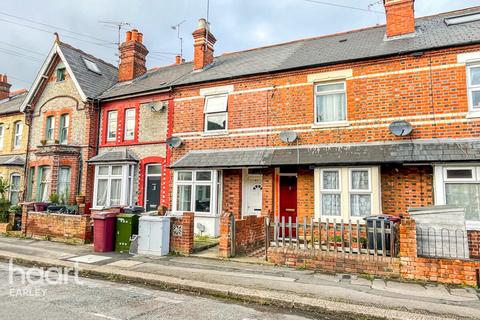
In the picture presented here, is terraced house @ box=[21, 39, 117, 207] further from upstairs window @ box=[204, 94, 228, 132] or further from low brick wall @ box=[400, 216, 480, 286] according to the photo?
low brick wall @ box=[400, 216, 480, 286]

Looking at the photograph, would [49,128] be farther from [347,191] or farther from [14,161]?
[347,191]

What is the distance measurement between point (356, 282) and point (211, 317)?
3.37 meters

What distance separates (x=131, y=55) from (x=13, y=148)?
976cm

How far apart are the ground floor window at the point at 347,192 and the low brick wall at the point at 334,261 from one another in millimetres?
2678

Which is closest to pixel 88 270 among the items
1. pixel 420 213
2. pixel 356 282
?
pixel 356 282

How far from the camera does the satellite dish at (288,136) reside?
11680mm

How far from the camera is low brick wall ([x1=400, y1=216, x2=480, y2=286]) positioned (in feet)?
21.1

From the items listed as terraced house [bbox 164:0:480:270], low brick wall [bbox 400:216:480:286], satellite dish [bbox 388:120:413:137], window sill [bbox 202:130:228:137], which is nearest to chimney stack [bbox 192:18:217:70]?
terraced house [bbox 164:0:480:270]

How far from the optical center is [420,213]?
24.0ft

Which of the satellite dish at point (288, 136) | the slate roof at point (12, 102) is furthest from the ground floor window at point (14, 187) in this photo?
the satellite dish at point (288, 136)

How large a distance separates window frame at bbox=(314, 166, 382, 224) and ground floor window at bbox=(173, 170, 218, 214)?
161 inches

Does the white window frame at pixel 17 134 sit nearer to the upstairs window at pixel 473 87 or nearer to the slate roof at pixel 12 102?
the slate roof at pixel 12 102

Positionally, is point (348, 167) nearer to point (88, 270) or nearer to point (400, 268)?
point (400, 268)

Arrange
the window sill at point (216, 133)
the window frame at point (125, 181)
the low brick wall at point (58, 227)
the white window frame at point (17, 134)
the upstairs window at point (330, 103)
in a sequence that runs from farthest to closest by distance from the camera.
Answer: the white window frame at point (17, 134)
the window frame at point (125, 181)
the window sill at point (216, 133)
the upstairs window at point (330, 103)
the low brick wall at point (58, 227)
